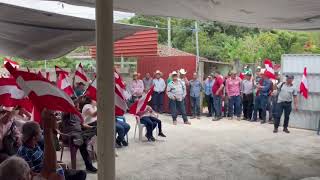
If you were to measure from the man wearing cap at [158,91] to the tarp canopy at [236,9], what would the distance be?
6749 mm

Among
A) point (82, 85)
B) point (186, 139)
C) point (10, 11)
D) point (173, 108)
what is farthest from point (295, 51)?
point (10, 11)

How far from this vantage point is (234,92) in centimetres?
1422

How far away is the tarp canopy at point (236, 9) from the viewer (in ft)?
21.5

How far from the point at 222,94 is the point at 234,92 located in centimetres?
48

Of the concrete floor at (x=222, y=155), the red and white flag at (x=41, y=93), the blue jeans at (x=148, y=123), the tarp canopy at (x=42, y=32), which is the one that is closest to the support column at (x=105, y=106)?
the red and white flag at (x=41, y=93)

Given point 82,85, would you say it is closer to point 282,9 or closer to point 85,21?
point 85,21

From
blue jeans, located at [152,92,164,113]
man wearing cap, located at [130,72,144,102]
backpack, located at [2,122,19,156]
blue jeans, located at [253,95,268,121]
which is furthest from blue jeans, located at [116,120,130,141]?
blue jeans, located at [152,92,164,113]

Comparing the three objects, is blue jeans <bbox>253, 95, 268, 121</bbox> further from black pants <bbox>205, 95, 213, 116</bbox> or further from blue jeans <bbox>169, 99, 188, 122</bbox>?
blue jeans <bbox>169, 99, 188, 122</bbox>

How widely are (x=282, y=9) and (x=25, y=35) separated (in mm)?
4785

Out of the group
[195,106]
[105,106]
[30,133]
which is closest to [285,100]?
[195,106]

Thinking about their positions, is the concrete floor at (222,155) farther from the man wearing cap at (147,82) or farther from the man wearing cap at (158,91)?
the man wearing cap at (147,82)

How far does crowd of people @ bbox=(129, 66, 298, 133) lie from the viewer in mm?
13602

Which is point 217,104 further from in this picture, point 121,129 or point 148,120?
point 121,129

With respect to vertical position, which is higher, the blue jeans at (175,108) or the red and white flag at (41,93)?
the red and white flag at (41,93)
